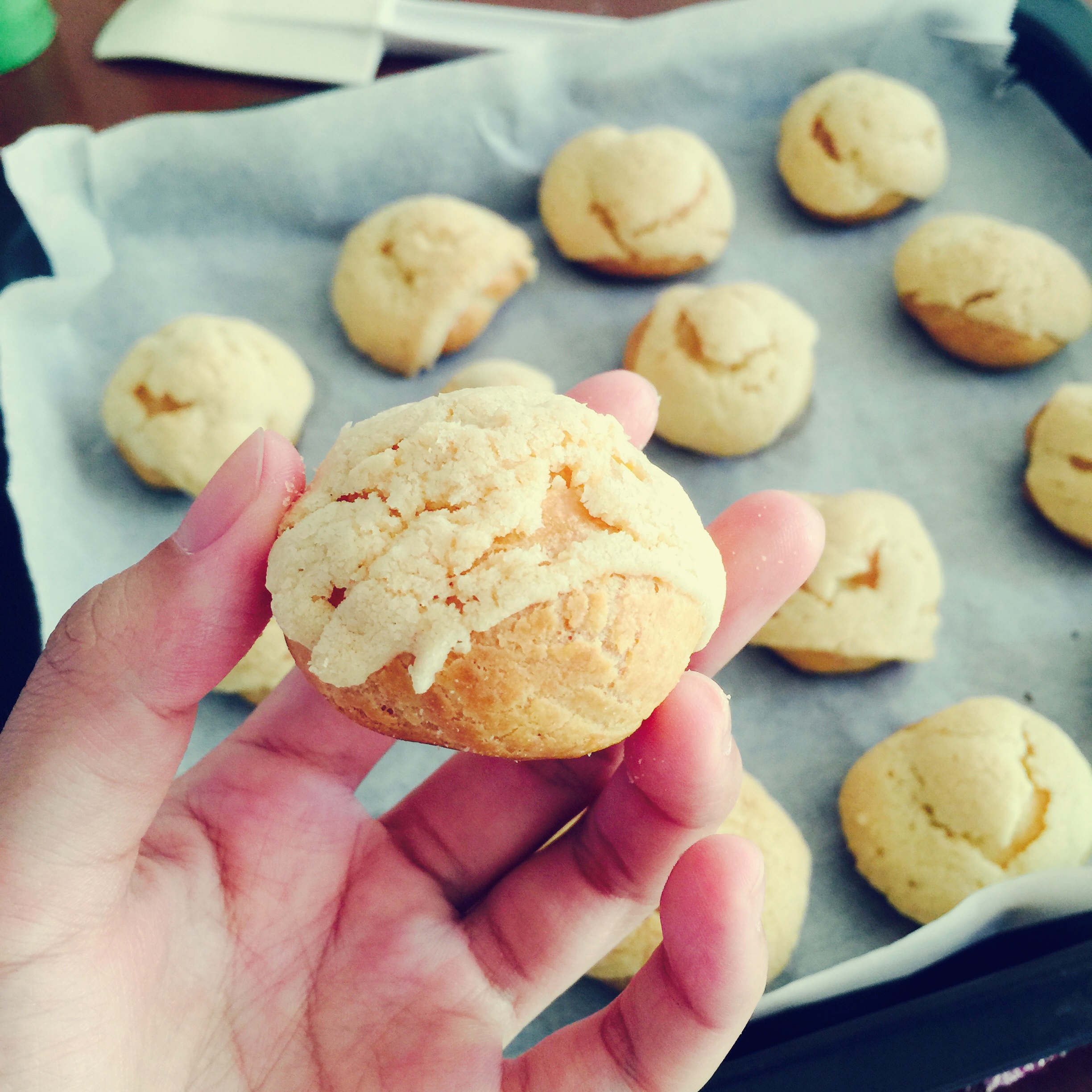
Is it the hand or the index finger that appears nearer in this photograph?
the hand

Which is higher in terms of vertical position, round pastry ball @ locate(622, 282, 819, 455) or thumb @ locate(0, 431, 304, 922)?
thumb @ locate(0, 431, 304, 922)

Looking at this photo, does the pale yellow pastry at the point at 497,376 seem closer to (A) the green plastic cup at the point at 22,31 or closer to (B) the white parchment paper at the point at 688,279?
(B) the white parchment paper at the point at 688,279

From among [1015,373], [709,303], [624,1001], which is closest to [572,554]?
[624,1001]

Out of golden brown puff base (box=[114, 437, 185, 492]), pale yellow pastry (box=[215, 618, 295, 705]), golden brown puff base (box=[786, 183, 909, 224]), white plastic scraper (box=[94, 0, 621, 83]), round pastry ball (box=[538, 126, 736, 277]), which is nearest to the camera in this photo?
pale yellow pastry (box=[215, 618, 295, 705])

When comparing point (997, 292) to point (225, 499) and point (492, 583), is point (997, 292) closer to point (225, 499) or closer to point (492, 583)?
point (492, 583)

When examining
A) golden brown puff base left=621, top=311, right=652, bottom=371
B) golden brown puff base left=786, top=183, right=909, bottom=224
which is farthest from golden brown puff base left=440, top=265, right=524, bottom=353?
golden brown puff base left=786, top=183, right=909, bottom=224

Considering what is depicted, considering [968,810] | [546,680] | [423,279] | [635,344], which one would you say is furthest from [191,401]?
[968,810]

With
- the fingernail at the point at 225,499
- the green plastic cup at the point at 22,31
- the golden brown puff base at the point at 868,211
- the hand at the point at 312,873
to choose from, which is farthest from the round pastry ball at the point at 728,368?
the green plastic cup at the point at 22,31

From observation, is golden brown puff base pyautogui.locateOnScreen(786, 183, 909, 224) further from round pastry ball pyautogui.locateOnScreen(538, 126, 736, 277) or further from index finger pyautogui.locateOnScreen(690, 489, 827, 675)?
index finger pyautogui.locateOnScreen(690, 489, 827, 675)
